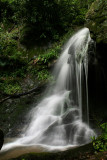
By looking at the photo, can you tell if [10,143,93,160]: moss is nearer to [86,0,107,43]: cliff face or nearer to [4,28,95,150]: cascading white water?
[4,28,95,150]: cascading white water

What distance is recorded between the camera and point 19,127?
5.63 m

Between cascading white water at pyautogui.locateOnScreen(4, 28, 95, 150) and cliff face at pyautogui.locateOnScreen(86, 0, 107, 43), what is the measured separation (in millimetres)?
624

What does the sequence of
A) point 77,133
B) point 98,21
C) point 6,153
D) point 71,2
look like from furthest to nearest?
point 71,2 < point 98,21 < point 77,133 < point 6,153

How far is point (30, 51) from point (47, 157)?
6.86 m

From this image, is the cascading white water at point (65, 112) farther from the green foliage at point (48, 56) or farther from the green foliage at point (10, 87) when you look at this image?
the green foliage at point (10, 87)

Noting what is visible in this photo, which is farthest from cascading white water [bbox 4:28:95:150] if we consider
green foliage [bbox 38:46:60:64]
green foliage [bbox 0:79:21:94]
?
green foliage [bbox 0:79:21:94]

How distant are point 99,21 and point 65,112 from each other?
12.1 feet

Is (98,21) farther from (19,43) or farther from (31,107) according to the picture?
(19,43)

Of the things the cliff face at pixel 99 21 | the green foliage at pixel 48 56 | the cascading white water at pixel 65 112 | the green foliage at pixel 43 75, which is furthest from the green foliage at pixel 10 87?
the cliff face at pixel 99 21

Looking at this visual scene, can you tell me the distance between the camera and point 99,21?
5207 mm

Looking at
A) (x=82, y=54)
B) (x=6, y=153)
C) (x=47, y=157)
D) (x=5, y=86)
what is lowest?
(x=6, y=153)

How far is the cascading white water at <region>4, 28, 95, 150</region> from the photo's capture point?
474 cm

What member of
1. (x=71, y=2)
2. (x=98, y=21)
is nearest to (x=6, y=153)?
(x=98, y=21)

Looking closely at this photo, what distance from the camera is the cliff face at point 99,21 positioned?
4830mm
